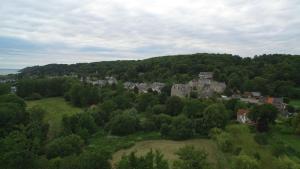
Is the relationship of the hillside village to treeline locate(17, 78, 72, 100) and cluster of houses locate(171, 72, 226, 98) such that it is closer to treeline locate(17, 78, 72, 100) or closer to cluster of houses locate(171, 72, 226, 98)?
cluster of houses locate(171, 72, 226, 98)

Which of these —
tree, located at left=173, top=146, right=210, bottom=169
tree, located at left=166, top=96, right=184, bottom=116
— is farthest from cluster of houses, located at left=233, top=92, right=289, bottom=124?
tree, located at left=173, top=146, right=210, bottom=169

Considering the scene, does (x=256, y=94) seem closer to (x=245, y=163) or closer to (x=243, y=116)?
(x=243, y=116)

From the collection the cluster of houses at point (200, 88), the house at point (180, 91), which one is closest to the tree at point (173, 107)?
the cluster of houses at point (200, 88)

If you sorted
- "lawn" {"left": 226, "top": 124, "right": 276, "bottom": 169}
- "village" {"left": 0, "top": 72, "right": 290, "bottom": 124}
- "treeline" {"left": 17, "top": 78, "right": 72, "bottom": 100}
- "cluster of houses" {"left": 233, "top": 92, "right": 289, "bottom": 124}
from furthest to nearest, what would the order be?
"treeline" {"left": 17, "top": 78, "right": 72, "bottom": 100} → "village" {"left": 0, "top": 72, "right": 290, "bottom": 124} → "cluster of houses" {"left": 233, "top": 92, "right": 289, "bottom": 124} → "lawn" {"left": 226, "top": 124, "right": 276, "bottom": 169}

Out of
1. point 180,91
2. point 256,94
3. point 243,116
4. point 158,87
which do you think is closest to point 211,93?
point 180,91

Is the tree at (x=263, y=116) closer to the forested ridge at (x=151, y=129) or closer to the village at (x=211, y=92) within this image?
the forested ridge at (x=151, y=129)

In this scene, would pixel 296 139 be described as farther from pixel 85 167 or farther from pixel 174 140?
pixel 85 167
